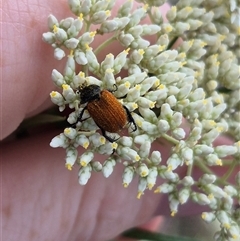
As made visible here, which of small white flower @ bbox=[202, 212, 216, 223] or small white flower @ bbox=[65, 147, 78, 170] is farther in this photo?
small white flower @ bbox=[202, 212, 216, 223]

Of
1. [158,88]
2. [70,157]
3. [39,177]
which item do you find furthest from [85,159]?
[39,177]

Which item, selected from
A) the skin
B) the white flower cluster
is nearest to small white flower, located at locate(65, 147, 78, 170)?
the white flower cluster

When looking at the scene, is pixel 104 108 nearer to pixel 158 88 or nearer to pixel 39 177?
pixel 158 88

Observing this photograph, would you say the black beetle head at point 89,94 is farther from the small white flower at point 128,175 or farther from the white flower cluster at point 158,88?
the small white flower at point 128,175

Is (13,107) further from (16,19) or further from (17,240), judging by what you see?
(17,240)

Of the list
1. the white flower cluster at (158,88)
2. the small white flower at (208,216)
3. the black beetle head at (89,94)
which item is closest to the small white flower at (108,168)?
the white flower cluster at (158,88)

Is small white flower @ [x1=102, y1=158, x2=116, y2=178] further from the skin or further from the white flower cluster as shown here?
the skin

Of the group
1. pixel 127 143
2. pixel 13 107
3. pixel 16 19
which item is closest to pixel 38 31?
pixel 16 19
